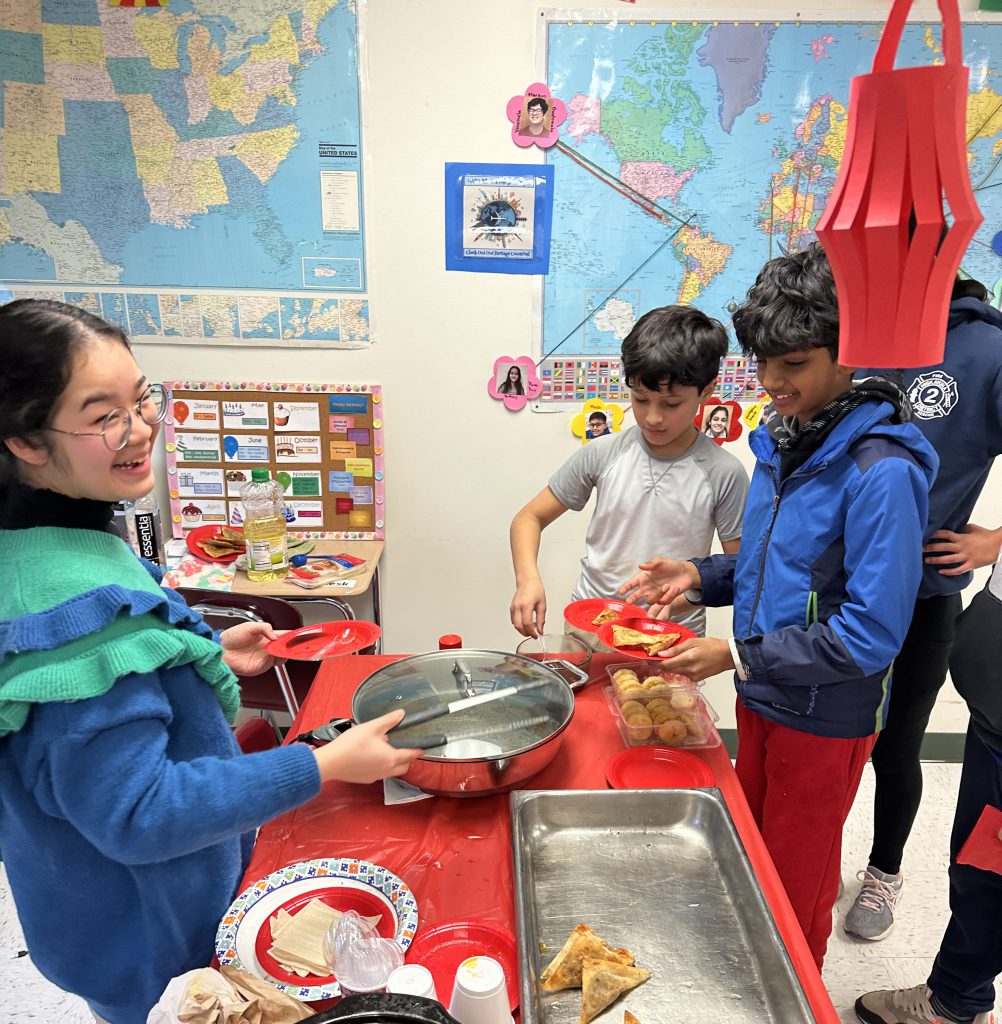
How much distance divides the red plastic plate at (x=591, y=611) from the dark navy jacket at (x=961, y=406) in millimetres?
783

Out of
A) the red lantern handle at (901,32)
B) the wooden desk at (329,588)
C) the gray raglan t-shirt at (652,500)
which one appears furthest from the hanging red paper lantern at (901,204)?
the wooden desk at (329,588)

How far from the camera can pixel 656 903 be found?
3.31 feet

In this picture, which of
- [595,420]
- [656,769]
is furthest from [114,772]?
[595,420]

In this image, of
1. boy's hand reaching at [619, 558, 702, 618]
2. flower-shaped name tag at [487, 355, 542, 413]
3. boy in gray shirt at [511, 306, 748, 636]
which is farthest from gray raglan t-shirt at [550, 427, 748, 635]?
flower-shaped name tag at [487, 355, 542, 413]

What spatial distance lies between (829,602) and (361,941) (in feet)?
3.05

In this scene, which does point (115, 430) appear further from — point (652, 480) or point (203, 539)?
point (203, 539)

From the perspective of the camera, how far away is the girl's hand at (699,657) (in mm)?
1329

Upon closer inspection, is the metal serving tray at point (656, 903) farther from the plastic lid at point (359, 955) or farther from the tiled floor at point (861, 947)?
the tiled floor at point (861, 947)

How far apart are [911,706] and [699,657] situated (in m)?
0.93

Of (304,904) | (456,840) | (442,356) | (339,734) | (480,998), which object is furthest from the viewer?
(442,356)

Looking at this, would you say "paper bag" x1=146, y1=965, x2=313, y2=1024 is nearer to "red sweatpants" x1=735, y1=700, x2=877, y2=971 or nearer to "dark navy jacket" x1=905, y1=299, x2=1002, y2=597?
"red sweatpants" x1=735, y1=700, x2=877, y2=971

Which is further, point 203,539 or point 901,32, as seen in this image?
point 203,539

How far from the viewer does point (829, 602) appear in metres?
1.32

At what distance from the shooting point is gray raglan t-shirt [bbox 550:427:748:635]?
1855 millimetres
